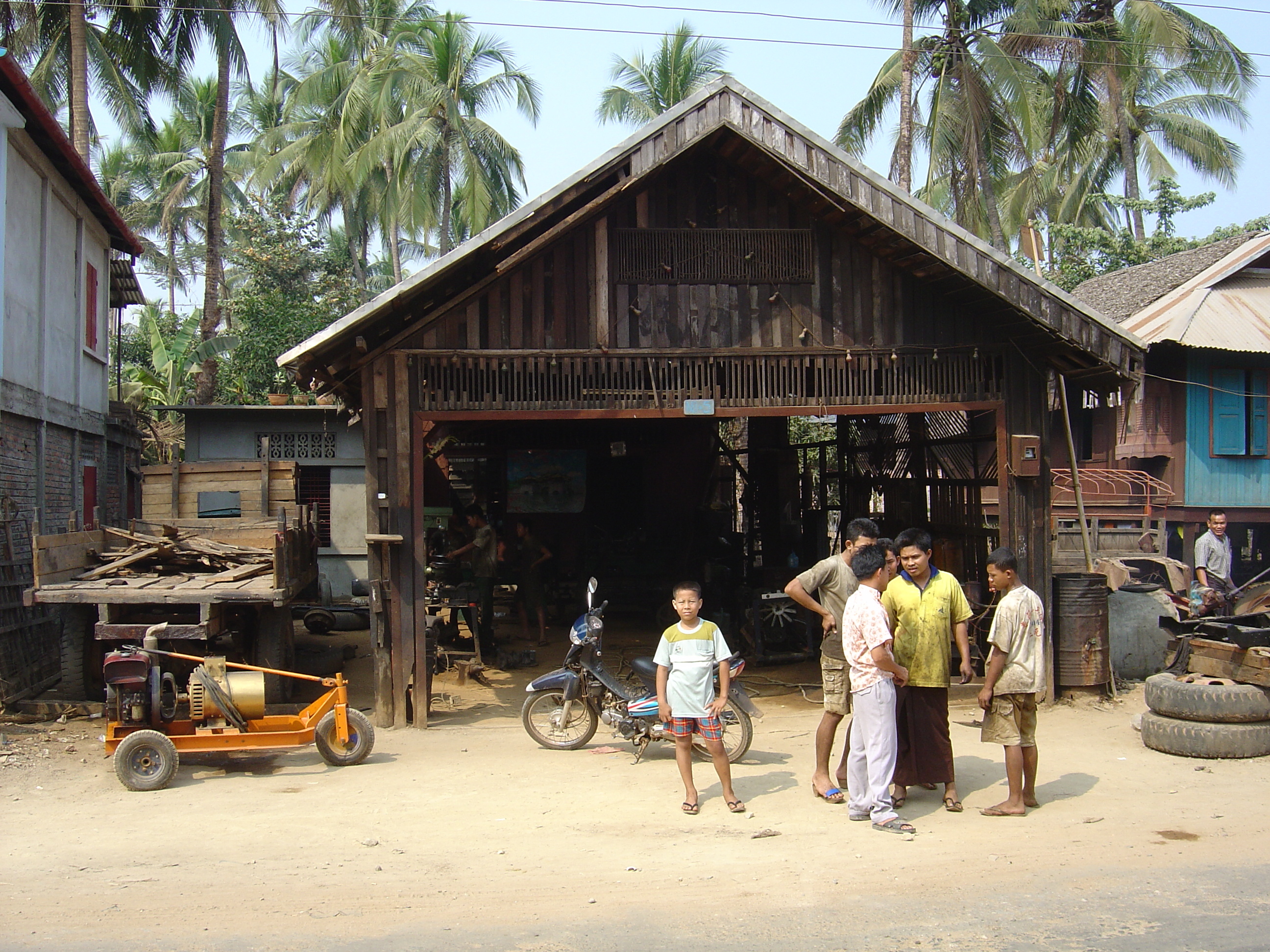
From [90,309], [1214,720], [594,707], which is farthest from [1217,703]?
[90,309]

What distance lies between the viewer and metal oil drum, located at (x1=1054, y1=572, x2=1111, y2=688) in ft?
32.0

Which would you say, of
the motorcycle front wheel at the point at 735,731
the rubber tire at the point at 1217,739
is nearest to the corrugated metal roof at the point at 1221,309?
the rubber tire at the point at 1217,739

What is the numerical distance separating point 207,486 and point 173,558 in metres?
3.09

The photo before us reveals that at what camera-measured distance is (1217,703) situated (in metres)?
7.82

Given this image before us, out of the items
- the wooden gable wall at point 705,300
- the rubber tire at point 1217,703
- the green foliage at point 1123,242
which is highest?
the green foliage at point 1123,242

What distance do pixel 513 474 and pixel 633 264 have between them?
799cm

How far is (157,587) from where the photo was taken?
8.59 m

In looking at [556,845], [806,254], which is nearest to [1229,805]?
[556,845]

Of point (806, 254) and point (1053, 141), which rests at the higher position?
point (1053, 141)

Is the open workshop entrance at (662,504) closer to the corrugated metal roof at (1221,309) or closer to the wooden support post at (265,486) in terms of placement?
the wooden support post at (265,486)

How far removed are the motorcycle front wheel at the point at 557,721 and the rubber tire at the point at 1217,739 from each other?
4688mm

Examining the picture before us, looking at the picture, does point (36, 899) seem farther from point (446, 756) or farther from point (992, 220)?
point (992, 220)

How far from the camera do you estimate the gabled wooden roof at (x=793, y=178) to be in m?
8.55

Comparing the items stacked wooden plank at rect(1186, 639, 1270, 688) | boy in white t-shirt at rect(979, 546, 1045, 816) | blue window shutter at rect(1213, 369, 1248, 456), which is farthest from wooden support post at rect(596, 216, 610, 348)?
blue window shutter at rect(1213, 369, 1248, 456)
